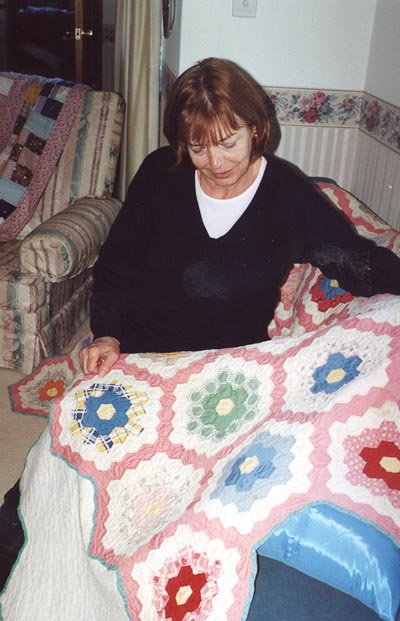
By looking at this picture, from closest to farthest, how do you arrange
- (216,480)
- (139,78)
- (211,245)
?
(216,480) < (211,245) < (139,78)

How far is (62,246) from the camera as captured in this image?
2.23 metres

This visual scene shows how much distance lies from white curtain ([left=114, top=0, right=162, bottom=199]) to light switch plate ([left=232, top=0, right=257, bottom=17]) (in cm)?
67

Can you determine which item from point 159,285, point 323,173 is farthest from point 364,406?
A: point 323,173

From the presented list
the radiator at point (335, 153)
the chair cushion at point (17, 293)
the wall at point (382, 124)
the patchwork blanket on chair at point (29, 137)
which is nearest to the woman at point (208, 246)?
the wall at point (382, 124)

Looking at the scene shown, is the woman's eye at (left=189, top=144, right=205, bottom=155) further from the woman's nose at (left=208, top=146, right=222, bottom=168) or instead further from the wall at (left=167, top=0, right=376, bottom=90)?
the wall at (left=167, top=0, right=376, bottom=90)

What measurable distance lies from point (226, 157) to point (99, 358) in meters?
0.48

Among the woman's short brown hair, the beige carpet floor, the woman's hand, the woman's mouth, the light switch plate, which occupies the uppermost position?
the light switch plate

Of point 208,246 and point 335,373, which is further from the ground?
point 208,246

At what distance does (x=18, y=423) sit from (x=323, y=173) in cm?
144

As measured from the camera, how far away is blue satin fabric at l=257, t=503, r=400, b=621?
3.25 ft

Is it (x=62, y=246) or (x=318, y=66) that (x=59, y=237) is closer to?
(x=62, y=246)

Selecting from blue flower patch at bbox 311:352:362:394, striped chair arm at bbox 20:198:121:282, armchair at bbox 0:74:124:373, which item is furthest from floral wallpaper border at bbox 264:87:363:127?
blue flower patch at bbox 311:352:362:394

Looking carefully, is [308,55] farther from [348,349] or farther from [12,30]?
[12,30]


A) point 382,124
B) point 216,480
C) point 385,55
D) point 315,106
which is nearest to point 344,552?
point 216,480
